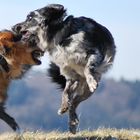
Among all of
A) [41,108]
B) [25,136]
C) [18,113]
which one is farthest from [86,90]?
[41,108]

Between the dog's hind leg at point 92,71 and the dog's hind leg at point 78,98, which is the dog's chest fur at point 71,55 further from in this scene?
the dog's hind leg at point 78,98

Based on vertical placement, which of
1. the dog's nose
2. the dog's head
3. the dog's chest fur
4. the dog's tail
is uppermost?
the dog's head

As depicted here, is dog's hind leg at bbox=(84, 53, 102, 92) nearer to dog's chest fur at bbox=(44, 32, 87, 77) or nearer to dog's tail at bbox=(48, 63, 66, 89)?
dog's chest fur at bbox=(44, 32, 87, 77)

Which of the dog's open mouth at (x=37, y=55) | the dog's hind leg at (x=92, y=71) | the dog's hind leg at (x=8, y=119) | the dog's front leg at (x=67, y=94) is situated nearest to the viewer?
the dog's hind leg at (x=8, y=119)

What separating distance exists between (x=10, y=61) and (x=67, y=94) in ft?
5.66

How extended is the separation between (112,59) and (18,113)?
5725 inches

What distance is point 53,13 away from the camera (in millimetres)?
15305

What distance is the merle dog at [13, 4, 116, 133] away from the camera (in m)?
14.8

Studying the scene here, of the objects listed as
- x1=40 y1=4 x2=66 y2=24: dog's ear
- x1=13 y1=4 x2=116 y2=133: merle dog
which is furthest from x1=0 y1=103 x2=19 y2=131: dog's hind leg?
x1=40 y1=4 x2=66 y2=24: dog's ear

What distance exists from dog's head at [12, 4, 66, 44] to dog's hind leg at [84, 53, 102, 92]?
1061 millimetres

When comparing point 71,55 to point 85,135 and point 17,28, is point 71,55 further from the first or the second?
point 85,135

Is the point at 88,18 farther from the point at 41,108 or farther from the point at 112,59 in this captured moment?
the point at 41,108

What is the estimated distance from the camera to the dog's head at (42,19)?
1530 centimetres

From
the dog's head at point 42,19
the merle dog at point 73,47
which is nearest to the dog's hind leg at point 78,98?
the merle dog at point 73,47
